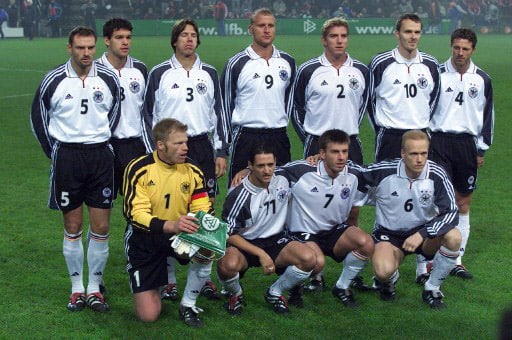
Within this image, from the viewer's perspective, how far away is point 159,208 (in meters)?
7.24

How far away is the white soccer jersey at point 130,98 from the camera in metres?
8.04

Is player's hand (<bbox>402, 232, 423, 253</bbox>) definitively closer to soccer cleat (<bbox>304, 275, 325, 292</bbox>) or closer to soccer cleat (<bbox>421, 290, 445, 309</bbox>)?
soccer cleat (<bbox>421, 290, 445, 309</bbox>)

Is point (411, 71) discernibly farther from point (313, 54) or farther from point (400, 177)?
point (313, 54)

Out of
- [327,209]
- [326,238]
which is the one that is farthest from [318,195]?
[326,238]

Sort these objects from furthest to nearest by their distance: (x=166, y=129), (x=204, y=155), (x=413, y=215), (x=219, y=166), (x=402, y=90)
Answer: (x=402, y=90)
(x=219, y=166)
(x=204, y=155)
(x=413, y=215)
(x=166, y=129)

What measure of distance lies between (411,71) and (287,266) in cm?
225

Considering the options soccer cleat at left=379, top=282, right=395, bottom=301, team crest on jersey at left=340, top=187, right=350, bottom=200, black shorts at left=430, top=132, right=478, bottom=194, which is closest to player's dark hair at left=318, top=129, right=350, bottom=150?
team crest on jersey at left=340, top=187, right=350, bottom=200

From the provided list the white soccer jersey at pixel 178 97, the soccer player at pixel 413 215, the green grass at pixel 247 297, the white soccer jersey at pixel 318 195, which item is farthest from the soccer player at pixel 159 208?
the soccer player at pixel 413 215

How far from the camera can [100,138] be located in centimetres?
759

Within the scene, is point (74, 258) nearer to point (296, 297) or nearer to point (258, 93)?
point (296, 297)

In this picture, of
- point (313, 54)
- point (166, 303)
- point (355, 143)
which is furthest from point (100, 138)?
point (313, 54)

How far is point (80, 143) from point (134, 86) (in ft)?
2.78

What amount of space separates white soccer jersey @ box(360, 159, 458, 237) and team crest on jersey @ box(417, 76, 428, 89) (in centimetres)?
94

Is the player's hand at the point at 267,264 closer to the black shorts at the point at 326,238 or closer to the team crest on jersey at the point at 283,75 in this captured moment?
the black shorts at the point at 326,238
